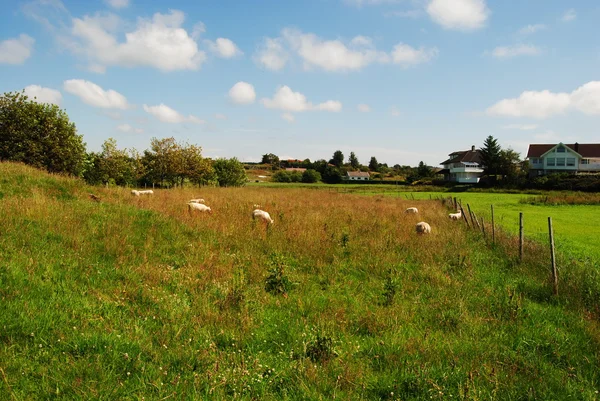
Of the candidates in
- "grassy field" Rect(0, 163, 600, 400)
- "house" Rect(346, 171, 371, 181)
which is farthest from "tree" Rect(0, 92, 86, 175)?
"house" Rect(346, 171, 371, 181)

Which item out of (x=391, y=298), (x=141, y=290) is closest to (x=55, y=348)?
(x=141, y=290)

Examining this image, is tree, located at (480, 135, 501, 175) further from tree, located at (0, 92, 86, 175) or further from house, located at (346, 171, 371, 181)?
tree, located at (0, 92, 86, 175)

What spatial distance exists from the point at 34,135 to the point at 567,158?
105712 millimetres

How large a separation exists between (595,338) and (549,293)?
102 inches

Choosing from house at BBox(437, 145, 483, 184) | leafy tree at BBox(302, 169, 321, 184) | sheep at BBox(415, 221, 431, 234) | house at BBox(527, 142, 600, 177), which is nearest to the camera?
sheep at BBox(415, 221, 431, 234)

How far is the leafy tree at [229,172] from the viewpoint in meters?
69.9

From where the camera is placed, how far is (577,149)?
90062 mm

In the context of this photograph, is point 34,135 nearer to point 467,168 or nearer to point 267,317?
point 267,317

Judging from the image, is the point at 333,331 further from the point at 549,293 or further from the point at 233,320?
the point at 549,293

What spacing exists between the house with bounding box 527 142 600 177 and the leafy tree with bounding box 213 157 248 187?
232 feet

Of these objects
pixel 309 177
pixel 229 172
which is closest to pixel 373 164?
pixel 309 177

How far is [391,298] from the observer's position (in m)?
8.00

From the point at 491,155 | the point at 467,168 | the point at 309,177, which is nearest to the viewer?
the point at 491,155

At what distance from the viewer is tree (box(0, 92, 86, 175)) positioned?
31.5 meters
